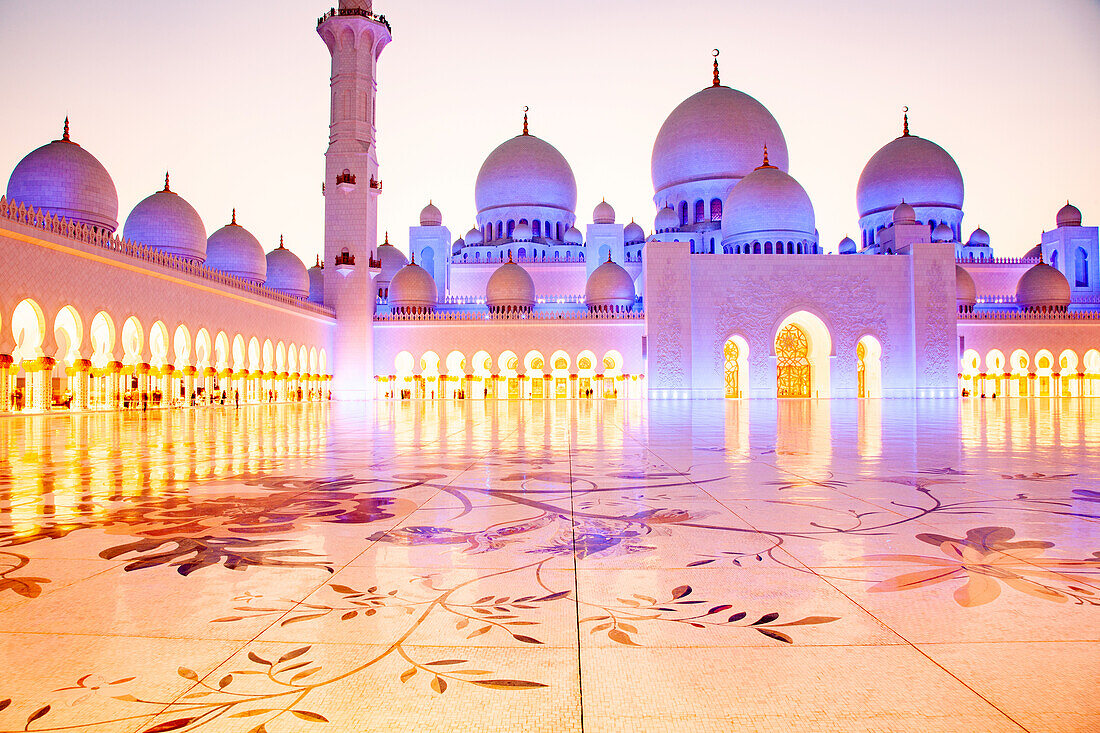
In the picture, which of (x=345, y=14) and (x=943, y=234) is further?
(x=943, y=234)

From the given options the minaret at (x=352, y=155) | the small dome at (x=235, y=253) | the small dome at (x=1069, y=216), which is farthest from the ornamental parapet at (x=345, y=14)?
the small dome at (x=1069, y=216)

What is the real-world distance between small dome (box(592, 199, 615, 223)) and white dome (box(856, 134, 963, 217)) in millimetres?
9730

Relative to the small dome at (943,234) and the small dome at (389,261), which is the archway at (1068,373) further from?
the small dome at (389,261)

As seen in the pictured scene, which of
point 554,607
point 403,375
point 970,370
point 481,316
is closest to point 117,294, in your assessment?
point 403,375

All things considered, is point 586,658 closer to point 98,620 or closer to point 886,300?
point 98,620

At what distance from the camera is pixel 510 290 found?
2469 cm

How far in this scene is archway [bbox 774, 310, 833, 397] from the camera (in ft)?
75.9

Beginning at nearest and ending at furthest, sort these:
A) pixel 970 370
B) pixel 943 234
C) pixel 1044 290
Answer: pixel 970 370 < pixel 1044 290 < pixel 943 234

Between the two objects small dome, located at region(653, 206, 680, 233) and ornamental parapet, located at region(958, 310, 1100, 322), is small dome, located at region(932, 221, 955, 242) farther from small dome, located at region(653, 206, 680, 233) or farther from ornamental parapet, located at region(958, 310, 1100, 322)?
small dome, located at region(653, 206, 680, 233)

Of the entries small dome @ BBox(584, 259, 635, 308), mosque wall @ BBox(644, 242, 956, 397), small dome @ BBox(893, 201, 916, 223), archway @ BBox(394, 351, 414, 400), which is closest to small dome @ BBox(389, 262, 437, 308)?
archway @ BBox(394, 351, 414, 400)

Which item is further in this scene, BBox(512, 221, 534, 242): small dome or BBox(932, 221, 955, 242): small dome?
BBox(512, 221, 534, 242): small dome

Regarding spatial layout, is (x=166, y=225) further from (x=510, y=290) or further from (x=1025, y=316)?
(x=1025, y=316)

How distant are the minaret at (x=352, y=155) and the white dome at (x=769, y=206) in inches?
463

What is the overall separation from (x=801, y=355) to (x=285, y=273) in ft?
58.2
